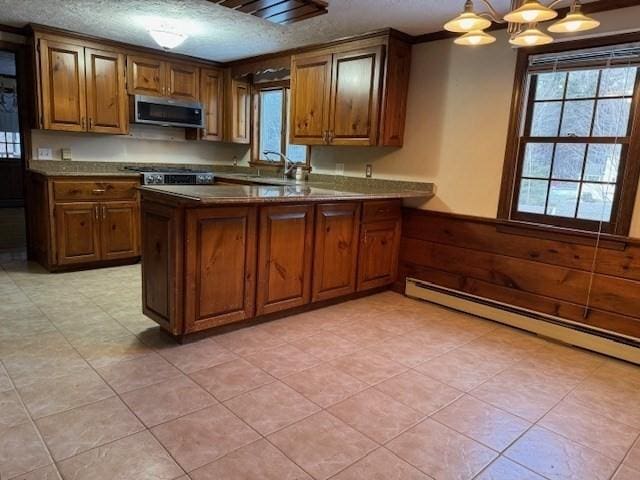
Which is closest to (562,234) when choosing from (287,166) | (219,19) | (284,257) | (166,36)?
(284,257)

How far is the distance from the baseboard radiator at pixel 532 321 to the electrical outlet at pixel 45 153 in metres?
3.77

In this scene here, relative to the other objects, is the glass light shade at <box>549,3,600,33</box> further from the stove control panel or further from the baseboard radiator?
the stove control panel

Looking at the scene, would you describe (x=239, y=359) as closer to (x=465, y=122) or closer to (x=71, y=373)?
(x=71, y=373)

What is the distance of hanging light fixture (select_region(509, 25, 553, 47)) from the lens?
1.89 m

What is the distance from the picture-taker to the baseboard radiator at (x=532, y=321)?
2.85 m

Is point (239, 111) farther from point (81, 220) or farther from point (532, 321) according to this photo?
point (532, 321)

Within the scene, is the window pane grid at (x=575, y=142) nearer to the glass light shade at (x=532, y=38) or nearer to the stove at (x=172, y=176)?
the glass light shade at (x=532, y=38)

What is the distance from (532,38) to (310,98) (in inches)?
102

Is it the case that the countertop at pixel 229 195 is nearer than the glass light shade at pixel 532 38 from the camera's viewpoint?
No

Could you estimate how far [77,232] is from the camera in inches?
165

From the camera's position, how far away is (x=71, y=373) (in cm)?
232

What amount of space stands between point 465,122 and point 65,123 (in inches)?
145

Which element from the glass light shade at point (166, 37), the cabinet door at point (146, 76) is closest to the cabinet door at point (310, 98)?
the glass light shade at point (166, 37)

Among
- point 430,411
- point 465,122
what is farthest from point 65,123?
point 430,411
